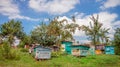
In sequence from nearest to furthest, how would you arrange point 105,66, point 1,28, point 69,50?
1. point 105,66
2. point 69,50
3. point 1,28

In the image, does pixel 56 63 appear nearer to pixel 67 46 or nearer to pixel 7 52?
pixel 7 52

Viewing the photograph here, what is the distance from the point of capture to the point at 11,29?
234 ft

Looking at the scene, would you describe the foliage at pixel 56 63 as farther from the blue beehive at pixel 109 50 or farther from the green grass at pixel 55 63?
the blue beehive at pixel 109 50

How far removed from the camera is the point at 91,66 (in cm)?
2772

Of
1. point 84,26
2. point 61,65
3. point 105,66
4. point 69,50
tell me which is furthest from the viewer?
point 84,26

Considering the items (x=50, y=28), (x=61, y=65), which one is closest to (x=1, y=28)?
(x=50, y=28)

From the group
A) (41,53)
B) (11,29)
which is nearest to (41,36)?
(11,29)

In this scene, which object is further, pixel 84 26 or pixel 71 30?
pixel 84 26

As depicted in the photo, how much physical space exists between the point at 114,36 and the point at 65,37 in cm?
1455

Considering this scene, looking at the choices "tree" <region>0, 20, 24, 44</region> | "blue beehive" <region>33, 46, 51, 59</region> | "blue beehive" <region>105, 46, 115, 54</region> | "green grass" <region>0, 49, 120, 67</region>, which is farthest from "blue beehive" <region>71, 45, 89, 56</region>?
"tree" <region>0, 20, 24, 44</region>

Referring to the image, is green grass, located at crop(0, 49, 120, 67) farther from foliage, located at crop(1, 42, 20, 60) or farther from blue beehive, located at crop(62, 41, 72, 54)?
blue beehive, located at crop(62, 41, 72, 54)

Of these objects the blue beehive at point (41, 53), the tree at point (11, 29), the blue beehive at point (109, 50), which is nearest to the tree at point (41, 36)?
the tree at point (11, 29)

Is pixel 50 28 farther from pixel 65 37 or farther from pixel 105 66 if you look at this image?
pixel 105 66

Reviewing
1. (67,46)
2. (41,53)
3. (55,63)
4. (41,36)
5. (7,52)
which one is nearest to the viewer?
(55,63)
